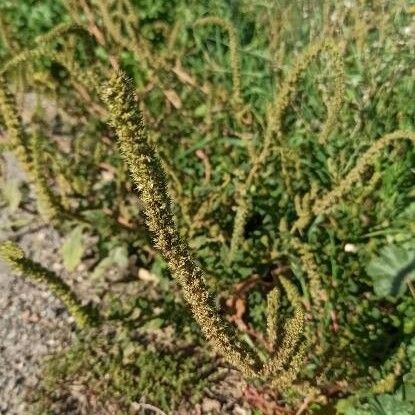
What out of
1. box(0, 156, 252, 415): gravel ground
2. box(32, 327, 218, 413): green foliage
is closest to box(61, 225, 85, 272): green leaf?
Answer: box(0, 156, 252, 415): gravel ground

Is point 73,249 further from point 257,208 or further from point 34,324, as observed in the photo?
point 257,208

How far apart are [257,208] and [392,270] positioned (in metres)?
0.52

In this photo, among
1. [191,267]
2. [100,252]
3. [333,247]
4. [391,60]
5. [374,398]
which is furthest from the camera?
[100,252]

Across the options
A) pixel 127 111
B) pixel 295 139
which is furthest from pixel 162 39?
pixel 127 111

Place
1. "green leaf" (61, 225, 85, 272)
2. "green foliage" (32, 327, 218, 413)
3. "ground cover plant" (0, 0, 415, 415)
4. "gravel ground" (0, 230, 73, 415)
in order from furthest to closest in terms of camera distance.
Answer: "green leaf" (61, 225, 85, 272)
"gravel ground" (0, 230, 73, 415)
"green foliage" (32, 327, 218, 413)
"ground cover plant" (0, 0, 415, 415)

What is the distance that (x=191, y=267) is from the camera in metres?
1.10

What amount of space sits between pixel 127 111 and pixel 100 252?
1.52m

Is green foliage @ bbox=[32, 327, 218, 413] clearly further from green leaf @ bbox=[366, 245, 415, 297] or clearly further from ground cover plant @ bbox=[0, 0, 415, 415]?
green leaf @ bbox=[366, 245, 415, 297]

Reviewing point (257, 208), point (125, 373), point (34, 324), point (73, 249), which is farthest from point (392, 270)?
point (34, 324)

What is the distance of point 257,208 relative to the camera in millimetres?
2086

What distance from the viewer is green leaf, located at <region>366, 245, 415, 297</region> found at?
72.3 inches

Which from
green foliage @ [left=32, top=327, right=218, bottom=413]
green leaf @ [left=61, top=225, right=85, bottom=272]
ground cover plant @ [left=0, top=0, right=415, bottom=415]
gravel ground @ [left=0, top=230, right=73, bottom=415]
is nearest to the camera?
ground cover plant @ [left=0, top=0, right=415, bottom=415]

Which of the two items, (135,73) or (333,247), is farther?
(135,73)

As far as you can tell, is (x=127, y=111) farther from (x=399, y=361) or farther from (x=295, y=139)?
(x=295, y=139)
